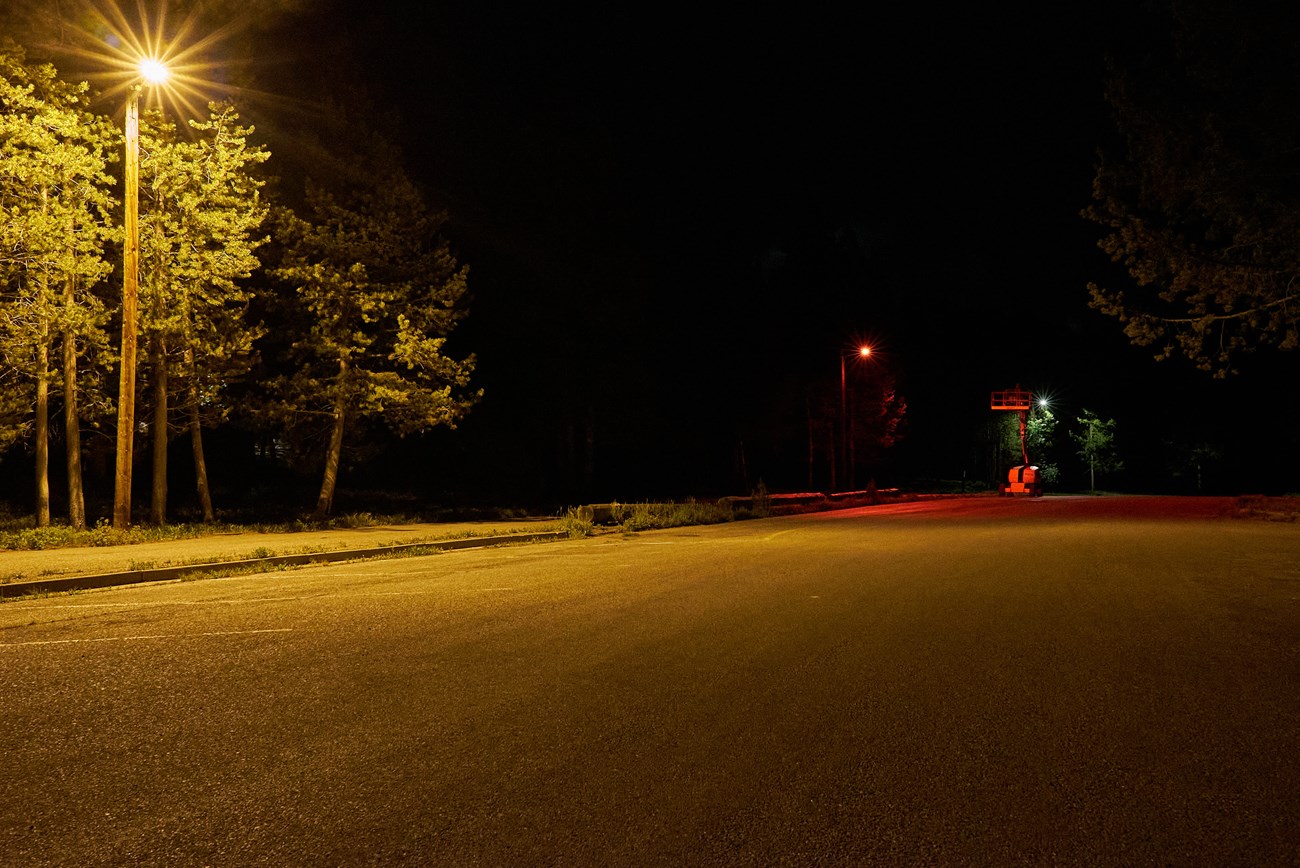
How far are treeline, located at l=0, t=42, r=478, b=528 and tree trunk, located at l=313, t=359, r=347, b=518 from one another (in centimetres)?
6

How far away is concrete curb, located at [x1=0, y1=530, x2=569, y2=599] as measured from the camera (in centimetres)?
1173

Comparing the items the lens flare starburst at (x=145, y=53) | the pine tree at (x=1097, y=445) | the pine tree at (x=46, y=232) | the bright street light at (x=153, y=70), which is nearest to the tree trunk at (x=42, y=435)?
the pine tree at (x=46, y=232)

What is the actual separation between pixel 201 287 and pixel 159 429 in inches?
150

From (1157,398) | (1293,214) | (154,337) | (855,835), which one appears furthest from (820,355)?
(855,835)

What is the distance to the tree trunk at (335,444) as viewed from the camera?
982 inches

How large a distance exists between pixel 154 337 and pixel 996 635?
68.5 feet

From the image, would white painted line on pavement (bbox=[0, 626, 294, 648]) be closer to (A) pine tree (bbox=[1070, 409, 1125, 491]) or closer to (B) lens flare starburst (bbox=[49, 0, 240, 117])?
(B) lens flare starburst (bbox=[49, 0, 240, 117])

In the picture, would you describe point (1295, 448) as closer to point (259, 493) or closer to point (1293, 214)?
point (1293, 214)

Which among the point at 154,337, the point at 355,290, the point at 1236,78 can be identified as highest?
the point at 1236,78

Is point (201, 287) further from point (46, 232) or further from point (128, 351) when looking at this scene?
point (46, 232)

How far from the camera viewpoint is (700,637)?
834cm

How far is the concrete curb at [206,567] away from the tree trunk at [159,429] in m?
8.92

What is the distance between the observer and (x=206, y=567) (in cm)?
1376

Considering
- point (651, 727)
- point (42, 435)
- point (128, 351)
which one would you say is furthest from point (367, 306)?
point (651, 727)
